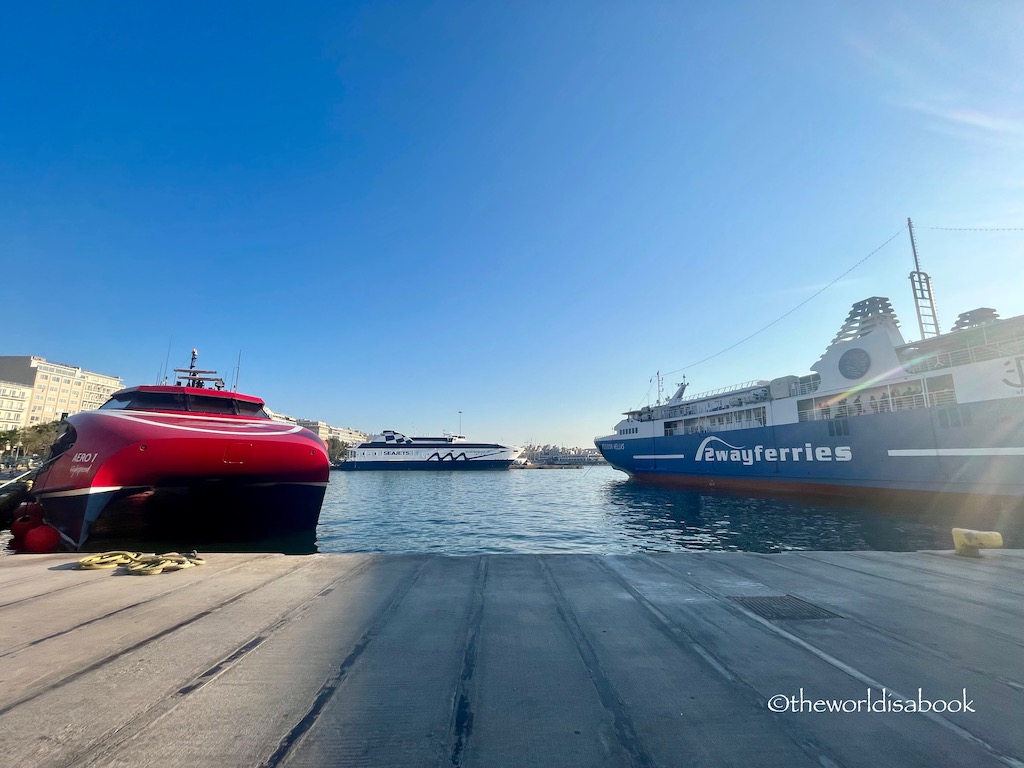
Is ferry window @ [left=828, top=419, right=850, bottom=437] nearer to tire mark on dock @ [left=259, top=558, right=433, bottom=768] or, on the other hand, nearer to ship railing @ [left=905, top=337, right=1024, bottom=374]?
ship railing @ [left=905, top=337, right=1024, bottom=374]

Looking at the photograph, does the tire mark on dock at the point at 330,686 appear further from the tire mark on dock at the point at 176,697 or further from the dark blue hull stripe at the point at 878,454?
the dark blue hull stripe at the point at 878,454

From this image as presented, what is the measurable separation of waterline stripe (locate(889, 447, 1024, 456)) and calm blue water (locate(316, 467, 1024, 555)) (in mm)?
2859

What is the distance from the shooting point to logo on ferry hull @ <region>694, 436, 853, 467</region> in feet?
88.1

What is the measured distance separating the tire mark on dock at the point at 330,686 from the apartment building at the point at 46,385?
124 m

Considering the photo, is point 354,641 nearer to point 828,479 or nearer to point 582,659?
point 582,659

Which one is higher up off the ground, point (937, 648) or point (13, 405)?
point (13, 405)

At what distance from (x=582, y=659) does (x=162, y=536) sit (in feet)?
50.8

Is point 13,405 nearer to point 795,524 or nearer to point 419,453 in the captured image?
point 419,453

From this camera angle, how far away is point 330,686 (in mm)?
2732

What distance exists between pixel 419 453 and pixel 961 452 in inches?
3099

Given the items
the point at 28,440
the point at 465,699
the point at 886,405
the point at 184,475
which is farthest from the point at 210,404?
the point at 28,440

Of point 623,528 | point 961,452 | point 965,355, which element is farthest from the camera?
point 965,355

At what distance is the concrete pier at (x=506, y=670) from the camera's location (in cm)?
213

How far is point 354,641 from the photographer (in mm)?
3492
